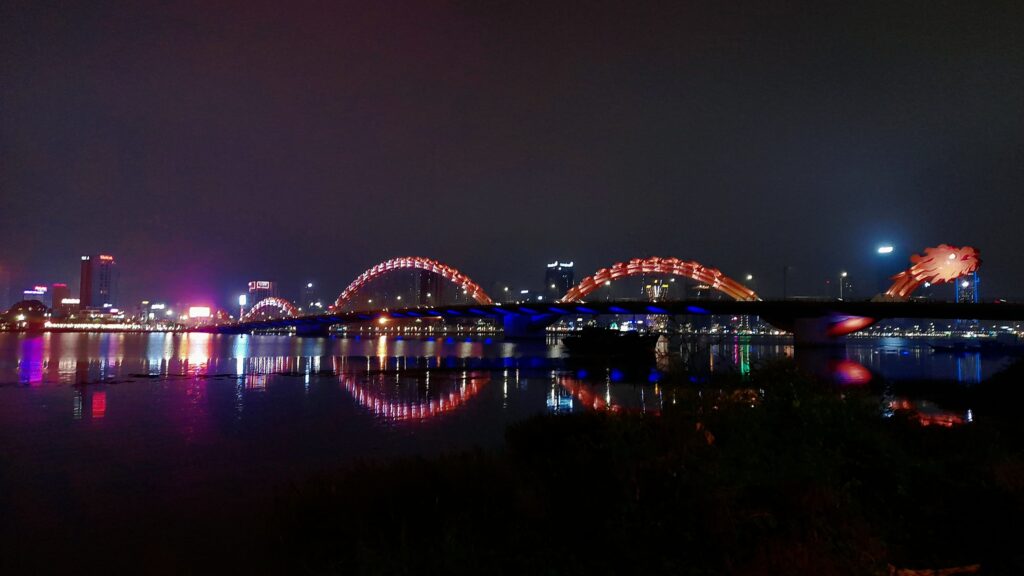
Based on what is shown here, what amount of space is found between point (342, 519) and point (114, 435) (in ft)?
47.0

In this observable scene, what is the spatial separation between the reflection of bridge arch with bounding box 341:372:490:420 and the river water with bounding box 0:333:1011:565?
0.09 metres

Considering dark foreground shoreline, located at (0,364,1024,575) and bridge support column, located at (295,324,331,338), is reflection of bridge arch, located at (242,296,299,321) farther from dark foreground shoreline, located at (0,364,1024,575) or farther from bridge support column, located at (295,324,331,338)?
dark foreground shoreline, located at (0,364,1024,575)

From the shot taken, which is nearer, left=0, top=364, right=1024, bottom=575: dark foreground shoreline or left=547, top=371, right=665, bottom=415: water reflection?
left=0, top=364, right=1024, bottom=575: dark foreground shoreline

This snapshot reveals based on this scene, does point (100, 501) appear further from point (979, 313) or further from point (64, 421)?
point (979, 313)

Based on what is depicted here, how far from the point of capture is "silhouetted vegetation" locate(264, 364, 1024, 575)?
266 inches

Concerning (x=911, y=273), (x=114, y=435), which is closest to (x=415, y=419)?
(x=114, y=435)

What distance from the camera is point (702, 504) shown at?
716 centimetres

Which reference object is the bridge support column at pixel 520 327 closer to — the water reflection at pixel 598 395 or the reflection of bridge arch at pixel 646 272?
the reflection of bridge arch at pixel 646 272

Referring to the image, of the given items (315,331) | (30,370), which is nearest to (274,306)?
(315,331)

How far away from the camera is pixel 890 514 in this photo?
8.47m

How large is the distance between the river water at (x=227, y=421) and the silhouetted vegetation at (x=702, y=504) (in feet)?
6.92

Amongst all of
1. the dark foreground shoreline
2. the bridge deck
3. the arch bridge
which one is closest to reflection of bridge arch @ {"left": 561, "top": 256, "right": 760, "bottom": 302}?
the arch bridge

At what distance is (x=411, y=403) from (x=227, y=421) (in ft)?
23.7

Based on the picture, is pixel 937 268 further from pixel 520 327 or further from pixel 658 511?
pixel 658 511
